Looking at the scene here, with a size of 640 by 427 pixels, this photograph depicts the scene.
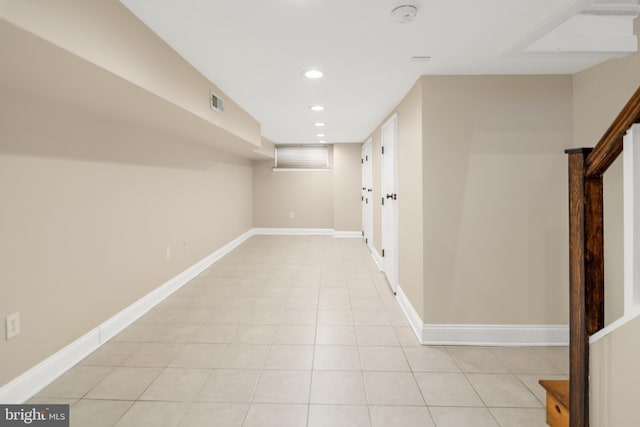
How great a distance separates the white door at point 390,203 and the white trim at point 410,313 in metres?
0.28

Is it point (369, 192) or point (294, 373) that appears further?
point (369, 192)

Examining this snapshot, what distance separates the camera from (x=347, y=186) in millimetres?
7723

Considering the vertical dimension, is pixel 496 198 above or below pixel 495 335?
above

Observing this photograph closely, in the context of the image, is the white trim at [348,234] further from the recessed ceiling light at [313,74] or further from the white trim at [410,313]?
the recessed ceiling light at [313,74]

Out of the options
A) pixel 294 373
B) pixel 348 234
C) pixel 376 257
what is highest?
pixel 348 234

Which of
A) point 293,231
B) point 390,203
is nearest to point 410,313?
point 390,203

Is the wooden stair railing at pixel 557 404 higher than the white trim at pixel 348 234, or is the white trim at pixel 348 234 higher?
the white trim at pixel 348 234

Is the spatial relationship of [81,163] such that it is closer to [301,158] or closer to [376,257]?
[376,257]

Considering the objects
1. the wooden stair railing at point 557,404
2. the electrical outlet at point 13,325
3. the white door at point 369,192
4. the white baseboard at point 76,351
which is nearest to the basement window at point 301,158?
the white door at point 369,192

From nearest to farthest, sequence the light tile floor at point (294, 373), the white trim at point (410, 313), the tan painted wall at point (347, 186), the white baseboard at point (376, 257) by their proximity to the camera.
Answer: the light tile floor at point (294, 373) → the white trim at point (410, 313) → the white baseboard at point (376, 257) → the tan painted wall at point (347, 186)

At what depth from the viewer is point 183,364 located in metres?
2.35

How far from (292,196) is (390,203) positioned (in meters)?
4.35

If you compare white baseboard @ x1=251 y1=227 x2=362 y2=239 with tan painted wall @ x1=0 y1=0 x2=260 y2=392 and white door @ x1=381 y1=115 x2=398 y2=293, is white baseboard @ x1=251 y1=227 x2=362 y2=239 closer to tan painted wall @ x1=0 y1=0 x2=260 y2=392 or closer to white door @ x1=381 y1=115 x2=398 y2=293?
white door @ x1=381 y1=115 x2=398 y2=293

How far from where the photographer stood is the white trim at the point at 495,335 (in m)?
2.66
